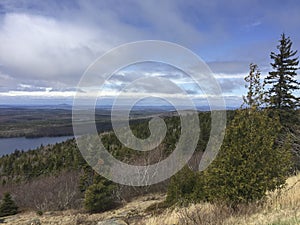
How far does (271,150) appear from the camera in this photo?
6430 mm

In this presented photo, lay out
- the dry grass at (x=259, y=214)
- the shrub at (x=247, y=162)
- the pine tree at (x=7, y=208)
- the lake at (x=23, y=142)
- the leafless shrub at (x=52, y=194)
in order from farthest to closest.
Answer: the lake at (x=23, y=142) → the leafless shrub at (x=52, y=194) → the pine tree at (x=7, y=208) → the shrub at (x=247, y=162) → the dry grass at (x=259, y=214)

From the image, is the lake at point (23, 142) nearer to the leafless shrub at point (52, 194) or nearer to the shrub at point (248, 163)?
the leafless shrub at point (52, 194)

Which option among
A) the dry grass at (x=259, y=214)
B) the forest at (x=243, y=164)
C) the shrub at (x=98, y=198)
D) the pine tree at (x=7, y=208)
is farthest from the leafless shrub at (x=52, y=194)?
the dry grass at (x=259, y=214)

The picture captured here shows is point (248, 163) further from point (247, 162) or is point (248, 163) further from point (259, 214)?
point (259, 214)

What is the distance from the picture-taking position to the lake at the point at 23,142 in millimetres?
101062

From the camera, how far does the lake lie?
101062 mm

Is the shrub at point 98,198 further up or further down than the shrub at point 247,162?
further down

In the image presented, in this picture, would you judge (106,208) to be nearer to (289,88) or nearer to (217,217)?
(289,88)

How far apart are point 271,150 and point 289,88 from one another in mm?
18585

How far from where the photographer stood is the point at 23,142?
114438 millimetres

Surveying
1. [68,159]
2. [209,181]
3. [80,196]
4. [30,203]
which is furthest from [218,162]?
[68,159]

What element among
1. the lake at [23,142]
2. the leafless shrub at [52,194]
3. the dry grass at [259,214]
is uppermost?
the dry grass at [259,214]

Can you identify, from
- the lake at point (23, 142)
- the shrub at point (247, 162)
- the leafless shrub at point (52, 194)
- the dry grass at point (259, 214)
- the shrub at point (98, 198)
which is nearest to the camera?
the dry grass at point (259, 214)

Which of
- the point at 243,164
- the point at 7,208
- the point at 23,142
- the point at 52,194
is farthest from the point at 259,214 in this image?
the point at 23,142
